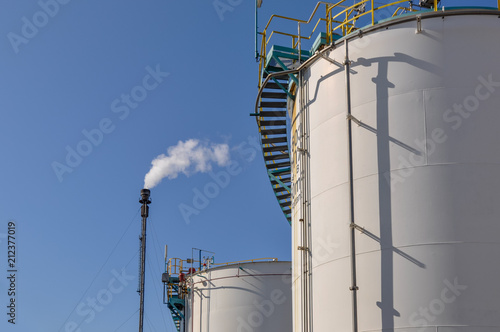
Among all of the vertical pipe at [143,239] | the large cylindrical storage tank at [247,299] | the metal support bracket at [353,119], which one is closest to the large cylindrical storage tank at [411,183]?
the metal support bracket at [353,119]

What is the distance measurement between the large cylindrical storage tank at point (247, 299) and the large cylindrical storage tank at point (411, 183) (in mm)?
11874

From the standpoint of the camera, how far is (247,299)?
96.7 ft

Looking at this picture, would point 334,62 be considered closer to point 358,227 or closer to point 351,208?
point 351,208

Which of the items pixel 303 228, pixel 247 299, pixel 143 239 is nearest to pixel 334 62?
pixel 303 228

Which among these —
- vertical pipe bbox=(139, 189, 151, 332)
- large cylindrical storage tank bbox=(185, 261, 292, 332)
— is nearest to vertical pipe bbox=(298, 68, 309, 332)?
large cylindrical storage tank bbox=(185, 261, 292, 332)

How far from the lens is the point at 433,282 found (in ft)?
47.2

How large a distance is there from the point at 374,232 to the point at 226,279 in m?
Answer: 15.6

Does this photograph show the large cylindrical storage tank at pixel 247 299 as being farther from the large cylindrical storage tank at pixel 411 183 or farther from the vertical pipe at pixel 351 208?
the vertical pipe at pixel 351 208

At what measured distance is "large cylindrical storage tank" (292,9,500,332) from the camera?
14398 mm

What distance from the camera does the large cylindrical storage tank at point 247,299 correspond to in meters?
28.9

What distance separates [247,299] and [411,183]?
51.2 ft

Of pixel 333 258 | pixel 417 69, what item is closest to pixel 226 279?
pixel 333 258

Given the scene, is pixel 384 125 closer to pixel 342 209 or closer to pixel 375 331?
pixel 342 209

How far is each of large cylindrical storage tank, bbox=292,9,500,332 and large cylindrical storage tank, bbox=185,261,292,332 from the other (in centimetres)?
1187
